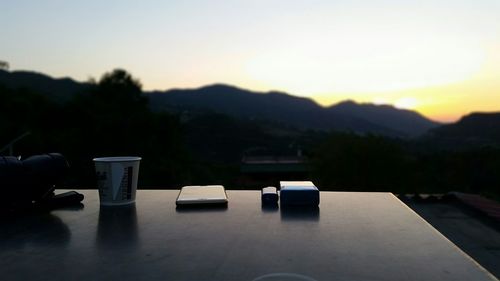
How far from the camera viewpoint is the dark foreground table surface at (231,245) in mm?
706

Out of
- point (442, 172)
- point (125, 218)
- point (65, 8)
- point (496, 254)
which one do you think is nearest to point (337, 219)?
point (125, 218)

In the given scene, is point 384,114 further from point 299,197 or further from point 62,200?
point 62,200

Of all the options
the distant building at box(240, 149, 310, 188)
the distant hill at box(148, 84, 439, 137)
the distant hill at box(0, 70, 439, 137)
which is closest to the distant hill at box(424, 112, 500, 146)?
the distant building at box(240, 149, 310, 188)

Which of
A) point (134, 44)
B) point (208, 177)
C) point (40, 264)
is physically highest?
point (134, 44)

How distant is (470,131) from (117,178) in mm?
20213

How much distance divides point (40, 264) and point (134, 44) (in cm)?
1318

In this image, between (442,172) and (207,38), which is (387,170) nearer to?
(442,172)

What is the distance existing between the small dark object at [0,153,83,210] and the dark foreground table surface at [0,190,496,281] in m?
0.07

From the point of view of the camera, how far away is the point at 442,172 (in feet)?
50.7

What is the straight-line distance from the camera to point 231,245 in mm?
872

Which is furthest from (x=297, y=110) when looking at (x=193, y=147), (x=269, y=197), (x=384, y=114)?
(x=269, y=197)

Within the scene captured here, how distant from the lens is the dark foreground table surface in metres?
0.71

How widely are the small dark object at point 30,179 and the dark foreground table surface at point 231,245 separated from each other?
7 cm

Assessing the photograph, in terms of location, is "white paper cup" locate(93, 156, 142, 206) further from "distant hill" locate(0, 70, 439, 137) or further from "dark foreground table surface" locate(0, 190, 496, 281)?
"distant hill" locate(0, 70, 439, 137)
